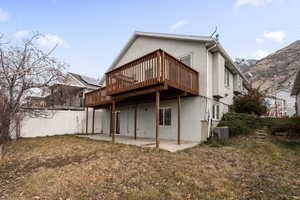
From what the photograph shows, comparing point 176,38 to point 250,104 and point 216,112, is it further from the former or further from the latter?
point 250,104

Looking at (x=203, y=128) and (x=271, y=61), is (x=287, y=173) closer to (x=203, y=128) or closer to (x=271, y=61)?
(x=203, y=128)

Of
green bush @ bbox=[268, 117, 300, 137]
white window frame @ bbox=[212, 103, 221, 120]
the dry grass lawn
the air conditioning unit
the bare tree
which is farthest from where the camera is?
white window frame @ bbox=[212, 103, 221, 120]

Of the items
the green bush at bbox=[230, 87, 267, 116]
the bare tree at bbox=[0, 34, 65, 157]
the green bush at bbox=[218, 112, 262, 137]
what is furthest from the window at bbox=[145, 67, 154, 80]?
the green bush at bbox=[230, 87, 267, 116]

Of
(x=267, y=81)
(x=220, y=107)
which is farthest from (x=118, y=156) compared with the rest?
(x=267, y=81)

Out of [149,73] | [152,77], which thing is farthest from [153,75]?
[149,73]

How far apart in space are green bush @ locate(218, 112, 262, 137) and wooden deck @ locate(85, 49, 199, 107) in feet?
9.34

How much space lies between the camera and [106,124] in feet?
53.5

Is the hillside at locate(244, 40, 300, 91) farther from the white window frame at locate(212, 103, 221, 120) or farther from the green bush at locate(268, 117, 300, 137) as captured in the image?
the green bush at locate(268, 117, 300, 137)

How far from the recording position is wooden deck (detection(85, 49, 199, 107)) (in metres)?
7.32

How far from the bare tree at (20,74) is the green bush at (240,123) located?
381 inches

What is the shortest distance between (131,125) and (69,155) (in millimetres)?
7143

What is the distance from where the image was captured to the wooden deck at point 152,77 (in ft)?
24.0

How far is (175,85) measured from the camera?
7.93 meters

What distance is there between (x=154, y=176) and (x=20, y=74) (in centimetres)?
604
